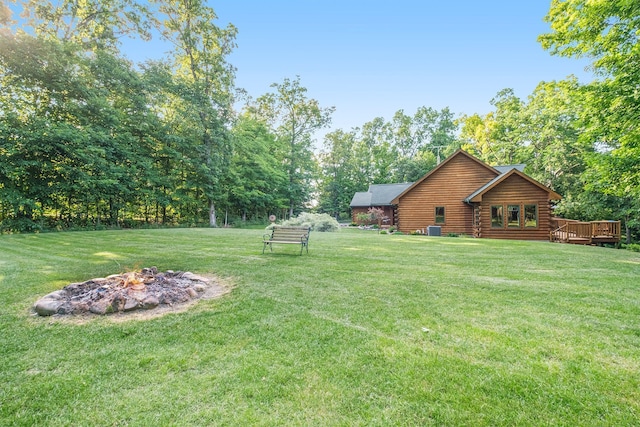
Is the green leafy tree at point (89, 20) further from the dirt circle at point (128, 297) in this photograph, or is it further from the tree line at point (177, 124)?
the dirt circle at point (128, 297)

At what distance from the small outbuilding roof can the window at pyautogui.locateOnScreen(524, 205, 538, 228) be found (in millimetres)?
14915

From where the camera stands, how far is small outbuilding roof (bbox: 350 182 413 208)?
31.4 meters

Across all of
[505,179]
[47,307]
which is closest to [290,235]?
[47,307]

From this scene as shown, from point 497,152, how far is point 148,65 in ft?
120

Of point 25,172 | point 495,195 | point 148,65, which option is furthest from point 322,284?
point 148,65

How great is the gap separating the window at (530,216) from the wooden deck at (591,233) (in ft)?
4.60

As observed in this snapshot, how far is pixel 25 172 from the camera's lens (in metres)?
15.0

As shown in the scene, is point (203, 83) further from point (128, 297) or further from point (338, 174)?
point (338, 174)

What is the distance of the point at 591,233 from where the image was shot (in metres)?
14.0

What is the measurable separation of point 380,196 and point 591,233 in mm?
20084

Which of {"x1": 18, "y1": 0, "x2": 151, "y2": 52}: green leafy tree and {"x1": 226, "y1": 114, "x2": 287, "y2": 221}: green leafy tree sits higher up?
{"x1": 18, "y1": 0, "x2": 151, "y2": 52}: green leafy tree

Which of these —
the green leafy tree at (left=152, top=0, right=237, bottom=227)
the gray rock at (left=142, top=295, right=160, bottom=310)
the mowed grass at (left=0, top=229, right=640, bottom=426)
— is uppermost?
the green leafy tree at (left=152, top=0, right=237, bottom=227)

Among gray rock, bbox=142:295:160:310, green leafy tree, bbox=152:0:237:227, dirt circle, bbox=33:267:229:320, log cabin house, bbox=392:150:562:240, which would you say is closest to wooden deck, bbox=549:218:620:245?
log cabin house, bbox=392:150:562:240

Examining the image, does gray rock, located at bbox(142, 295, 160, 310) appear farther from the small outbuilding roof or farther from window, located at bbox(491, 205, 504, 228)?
the small outbuilding roof
